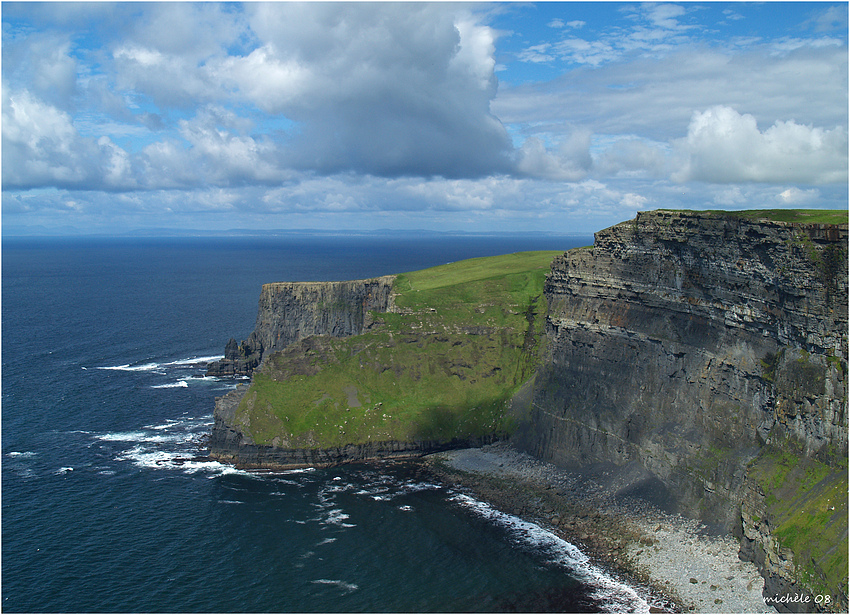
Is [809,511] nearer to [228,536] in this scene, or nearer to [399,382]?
[228,536]


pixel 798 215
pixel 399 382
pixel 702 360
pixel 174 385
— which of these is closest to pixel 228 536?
pixel 399 382

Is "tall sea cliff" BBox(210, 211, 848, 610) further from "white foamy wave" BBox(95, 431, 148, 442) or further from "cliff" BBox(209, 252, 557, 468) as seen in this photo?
"white foamy wave" BBox(95, 431, 148, 442)

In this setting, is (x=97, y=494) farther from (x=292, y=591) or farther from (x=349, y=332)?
(x=349, y=332)

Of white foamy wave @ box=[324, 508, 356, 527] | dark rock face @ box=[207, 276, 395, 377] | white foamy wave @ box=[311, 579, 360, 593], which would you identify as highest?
dark rock face @ box=[207, 276, 395, 377]

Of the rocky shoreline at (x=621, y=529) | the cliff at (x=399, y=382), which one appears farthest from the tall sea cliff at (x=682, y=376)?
the rocky shoreline at (x=621, y=529)

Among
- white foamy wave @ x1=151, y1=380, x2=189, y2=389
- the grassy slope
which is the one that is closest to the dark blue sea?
the grassy slope
